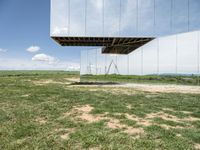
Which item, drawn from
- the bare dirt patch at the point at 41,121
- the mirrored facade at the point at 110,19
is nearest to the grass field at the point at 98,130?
the bare dirt patch at the point at 41,121

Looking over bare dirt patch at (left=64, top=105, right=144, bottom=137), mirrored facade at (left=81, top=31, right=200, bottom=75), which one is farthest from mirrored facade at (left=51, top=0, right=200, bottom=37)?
bare dirt patch at (left=64, top=105, right=144, bottom=137)

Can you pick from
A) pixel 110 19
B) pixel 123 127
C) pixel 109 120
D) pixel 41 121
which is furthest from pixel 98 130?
pixel 110 19

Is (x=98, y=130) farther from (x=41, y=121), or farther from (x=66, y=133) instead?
(x=41, y=121)

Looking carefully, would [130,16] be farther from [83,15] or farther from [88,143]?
[88,143]

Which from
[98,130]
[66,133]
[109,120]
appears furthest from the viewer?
[109,120]

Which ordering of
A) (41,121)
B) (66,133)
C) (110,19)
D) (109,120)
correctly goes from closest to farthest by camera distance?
(66,133) < (41,121) < (109,120) < (110,19)

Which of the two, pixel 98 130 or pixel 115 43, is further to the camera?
pixel 115 43

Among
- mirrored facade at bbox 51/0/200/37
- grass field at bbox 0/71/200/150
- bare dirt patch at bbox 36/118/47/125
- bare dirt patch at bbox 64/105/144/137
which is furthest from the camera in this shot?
mirrored facade at bbox 51/0/200/37

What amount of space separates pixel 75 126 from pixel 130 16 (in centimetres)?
1551

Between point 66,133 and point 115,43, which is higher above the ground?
point 115,43

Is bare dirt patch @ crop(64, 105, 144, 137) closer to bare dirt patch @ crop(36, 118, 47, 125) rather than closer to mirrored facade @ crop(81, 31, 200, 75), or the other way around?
bare dirt patch @ crop(36, 118, 47, 125)

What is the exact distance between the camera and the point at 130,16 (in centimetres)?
1736

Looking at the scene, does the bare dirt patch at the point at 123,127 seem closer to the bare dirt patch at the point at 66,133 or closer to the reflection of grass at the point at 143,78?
the bare dirt patch at the point at 66,133

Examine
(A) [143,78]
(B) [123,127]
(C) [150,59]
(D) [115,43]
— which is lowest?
(B) [123,127]
